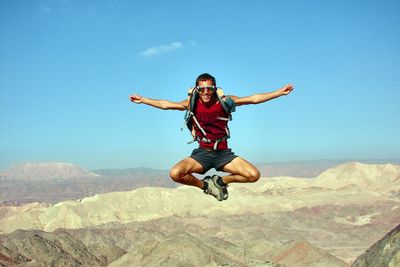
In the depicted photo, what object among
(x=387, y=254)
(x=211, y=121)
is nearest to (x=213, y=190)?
(x=211, y=121)

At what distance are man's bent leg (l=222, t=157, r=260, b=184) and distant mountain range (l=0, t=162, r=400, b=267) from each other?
47332 mm

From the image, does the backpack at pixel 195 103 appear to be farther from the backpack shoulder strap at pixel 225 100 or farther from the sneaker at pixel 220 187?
the sneaker at pixel 220 187

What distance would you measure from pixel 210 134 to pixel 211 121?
257 millimetres

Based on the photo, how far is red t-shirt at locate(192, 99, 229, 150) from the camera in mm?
8297

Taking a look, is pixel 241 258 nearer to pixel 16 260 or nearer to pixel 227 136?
pixel 16 260

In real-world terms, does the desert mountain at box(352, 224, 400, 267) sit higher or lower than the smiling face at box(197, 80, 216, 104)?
lower

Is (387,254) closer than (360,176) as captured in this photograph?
Yes

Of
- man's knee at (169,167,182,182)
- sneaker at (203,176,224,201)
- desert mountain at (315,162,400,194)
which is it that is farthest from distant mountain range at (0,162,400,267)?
man's knee at (169,167,182,182)

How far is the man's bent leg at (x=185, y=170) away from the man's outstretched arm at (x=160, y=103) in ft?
2.97

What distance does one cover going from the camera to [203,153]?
8742mm

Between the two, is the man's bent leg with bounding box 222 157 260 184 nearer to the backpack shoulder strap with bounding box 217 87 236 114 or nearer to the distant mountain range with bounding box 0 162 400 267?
the backpack shoulder strap with bounding box 217 87 236 114

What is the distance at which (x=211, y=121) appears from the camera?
8.38m

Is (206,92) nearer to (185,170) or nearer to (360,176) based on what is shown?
(185,170)

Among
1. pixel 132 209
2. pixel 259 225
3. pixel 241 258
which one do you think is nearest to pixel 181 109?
pixel 241 258
